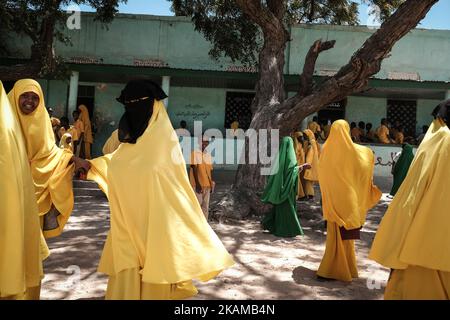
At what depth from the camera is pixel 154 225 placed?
267 cm

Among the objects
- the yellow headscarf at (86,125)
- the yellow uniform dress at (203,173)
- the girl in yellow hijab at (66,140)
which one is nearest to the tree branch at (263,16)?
the yellow uniform dress at (203,173)

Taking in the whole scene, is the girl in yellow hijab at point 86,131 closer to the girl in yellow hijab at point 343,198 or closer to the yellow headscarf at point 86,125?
the yellow headscarf at point 86,125

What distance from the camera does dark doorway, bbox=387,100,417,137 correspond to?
15.3 metres

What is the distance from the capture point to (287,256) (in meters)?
5.73

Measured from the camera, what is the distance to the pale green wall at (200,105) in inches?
589

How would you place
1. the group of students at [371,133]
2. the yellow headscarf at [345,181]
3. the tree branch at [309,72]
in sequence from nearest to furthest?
the yellow headscarf at [345,181], the tree branch at [309,72], the group of students at [371,133]

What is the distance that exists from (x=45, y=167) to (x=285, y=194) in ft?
13.7

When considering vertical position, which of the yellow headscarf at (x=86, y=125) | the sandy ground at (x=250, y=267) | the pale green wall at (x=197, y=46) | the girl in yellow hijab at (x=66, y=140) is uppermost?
the pale green wall at (x=197, y=46)

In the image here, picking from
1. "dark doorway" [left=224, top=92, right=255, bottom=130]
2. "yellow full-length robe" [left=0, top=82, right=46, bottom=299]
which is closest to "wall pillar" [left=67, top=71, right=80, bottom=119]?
"dark doorway" [left=224, top=92, right=255, bottom=130]

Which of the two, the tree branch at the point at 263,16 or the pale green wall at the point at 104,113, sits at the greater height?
the tree branch at the point at 263,16

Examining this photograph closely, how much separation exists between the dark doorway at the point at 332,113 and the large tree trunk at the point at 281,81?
22.0ft

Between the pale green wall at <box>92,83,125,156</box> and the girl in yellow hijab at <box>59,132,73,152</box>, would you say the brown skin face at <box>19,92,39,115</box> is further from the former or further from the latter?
the pale green wall at <box>92,83,125,156</box>

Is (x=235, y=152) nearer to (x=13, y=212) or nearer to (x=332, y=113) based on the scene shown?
(x=332, y=113)

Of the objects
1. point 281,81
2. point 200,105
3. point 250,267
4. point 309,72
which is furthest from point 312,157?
point 200,105
